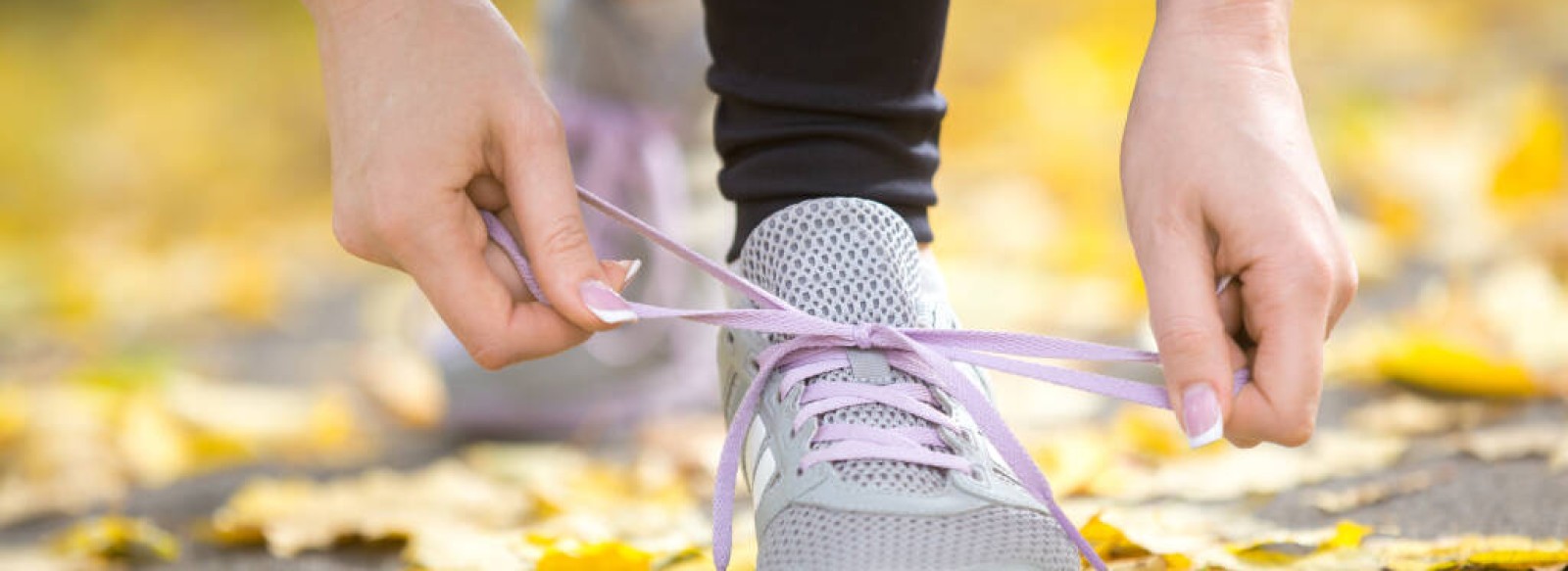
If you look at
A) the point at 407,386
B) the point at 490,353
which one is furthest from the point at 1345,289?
the point at 407,386

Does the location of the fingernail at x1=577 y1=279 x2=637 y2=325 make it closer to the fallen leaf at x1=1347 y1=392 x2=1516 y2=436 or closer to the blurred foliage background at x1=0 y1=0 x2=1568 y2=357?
the fallen leaf at x1=1347 y1=392 x2=1516 y2=436

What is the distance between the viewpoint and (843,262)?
88 cm

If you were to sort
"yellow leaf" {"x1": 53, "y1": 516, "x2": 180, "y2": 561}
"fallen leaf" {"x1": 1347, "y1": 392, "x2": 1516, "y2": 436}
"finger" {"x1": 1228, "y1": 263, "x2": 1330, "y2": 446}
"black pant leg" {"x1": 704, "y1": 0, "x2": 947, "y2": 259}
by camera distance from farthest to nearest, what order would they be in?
"fallen leaf" {"x1": 1347, "y1": 392, "x2": 1516, "y2": 436}
"yellow leaf" {"x1": 53, "y1": 516, "x2": 180, "y2": 561}
"black pant leg" {"x1": 704, "y1": 0, "x2": 947, "y2": 259}
"finger" {"x1": 1228, "y1": 263, "x2": 1330, "y2": 446}

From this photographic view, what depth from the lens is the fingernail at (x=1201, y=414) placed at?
687mm

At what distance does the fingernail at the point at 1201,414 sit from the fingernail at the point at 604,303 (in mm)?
310

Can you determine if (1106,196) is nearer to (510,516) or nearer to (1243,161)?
(510,516)

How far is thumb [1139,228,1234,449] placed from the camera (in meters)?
0.69

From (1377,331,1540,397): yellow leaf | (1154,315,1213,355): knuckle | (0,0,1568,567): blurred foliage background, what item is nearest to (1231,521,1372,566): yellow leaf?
(1154,315,1213,355): knuckle

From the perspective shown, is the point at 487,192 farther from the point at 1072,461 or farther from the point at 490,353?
the point at 1072,461

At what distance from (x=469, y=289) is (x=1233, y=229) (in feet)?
1.38

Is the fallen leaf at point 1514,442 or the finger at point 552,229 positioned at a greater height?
the finger at point 552,229

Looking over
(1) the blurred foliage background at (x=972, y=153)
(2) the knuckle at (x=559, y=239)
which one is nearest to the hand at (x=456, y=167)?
(2) the knuckle at (x=559, y=239)

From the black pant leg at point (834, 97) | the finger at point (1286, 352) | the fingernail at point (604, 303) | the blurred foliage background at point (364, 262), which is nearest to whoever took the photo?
the finger at point (1286, 352)

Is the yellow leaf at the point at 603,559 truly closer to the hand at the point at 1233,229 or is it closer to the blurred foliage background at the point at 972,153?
the hand at the point at 1233,229
